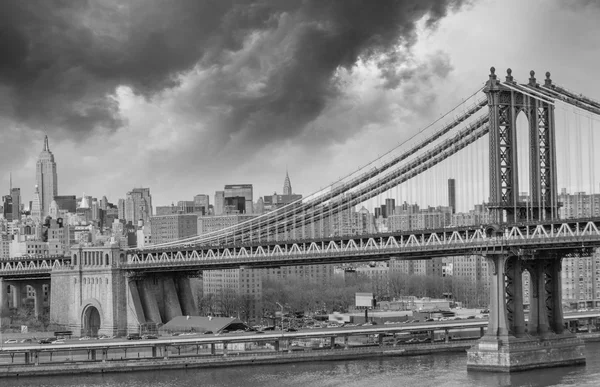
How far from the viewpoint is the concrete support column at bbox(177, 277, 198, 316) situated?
99438mm

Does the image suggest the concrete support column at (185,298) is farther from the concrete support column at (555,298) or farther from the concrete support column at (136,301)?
the concrete support column at (555,298)

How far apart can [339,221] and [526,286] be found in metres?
34.4

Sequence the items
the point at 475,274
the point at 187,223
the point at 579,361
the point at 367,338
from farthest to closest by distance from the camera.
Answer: the point at 187,223, the point at 475,274, the point at 367,338, the point at 579,361

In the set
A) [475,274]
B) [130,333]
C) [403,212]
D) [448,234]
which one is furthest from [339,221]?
[448,234]

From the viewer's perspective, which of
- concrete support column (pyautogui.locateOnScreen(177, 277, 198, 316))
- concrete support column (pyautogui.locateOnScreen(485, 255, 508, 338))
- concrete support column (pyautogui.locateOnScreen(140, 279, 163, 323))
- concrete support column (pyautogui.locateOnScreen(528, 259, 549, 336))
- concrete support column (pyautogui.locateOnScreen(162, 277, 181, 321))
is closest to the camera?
concrete support column (pyautogui.locateOnScreen(485, 255, 508, 338))

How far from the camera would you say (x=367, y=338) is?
88188mm

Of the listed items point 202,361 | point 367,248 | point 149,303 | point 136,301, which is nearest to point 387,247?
point 367,248

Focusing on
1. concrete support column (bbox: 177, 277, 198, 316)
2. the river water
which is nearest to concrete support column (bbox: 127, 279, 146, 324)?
concrete support column (bbox: 177, 277, 198, 316)

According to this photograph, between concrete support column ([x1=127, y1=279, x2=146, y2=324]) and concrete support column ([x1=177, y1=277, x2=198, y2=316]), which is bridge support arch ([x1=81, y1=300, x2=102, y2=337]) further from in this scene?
concrete support column ([x1=177, y1=277, x2=198, y2=316])

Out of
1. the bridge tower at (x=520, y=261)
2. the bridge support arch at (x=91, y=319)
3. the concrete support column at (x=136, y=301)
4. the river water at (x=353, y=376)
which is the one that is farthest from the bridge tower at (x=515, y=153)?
the bridge support arch at (x=91, y=319)

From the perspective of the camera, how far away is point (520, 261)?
68.1 metres

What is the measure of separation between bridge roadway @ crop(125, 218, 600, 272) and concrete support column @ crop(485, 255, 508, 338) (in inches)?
32.0

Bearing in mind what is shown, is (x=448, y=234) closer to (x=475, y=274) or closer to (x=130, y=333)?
(x=130, y=333)

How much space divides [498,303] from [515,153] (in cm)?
793
